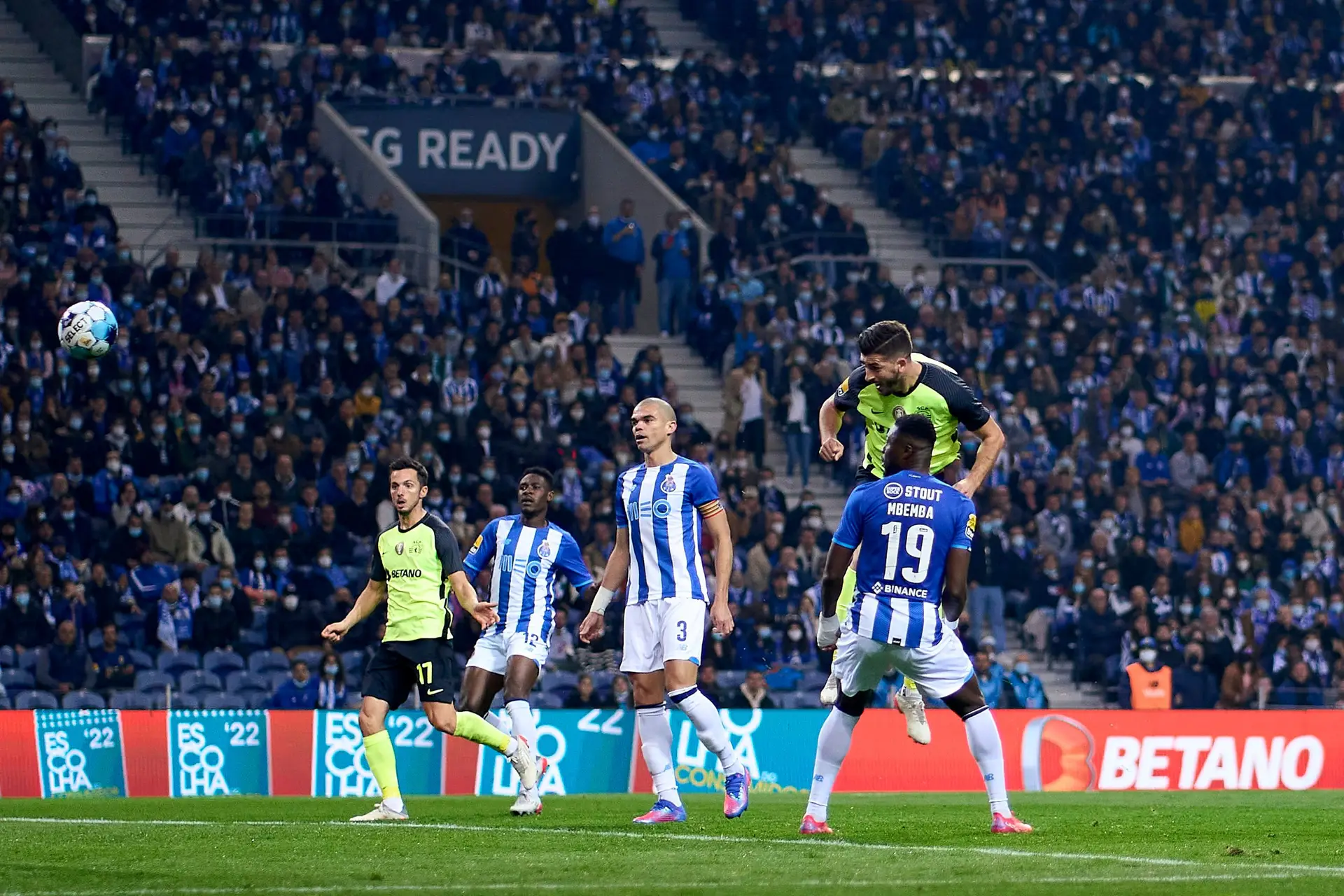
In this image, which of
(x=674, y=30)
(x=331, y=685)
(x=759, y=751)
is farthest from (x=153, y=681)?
(x=674, y=30)

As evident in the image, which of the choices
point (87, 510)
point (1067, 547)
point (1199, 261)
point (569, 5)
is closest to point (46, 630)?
point (87, 510)

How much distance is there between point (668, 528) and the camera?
1171 cm

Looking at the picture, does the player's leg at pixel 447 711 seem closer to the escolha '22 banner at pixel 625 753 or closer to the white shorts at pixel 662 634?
the white shorts at pixel 662 634

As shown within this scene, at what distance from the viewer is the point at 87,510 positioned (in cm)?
2302

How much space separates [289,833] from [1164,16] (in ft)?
99.0

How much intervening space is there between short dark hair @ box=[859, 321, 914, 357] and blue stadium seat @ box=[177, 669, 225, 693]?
38.2ft

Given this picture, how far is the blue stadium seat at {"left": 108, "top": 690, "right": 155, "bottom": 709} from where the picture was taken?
2045cm

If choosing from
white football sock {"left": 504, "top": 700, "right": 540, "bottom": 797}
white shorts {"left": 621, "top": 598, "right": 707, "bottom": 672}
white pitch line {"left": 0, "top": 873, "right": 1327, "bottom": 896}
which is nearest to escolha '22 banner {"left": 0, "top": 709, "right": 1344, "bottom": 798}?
white football sock {"left": 504, "top": 700, "right": 540, "bottom": 797}

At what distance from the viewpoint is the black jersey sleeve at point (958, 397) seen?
11641mm

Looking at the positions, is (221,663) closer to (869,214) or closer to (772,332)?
(772,332)

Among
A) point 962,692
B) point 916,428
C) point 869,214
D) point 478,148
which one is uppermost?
point 478,148

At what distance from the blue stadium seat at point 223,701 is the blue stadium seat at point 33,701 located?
1.51 metres

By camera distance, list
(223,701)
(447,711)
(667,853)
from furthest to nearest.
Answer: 1. (223,701)
2. (447,711)
3. (667,853)

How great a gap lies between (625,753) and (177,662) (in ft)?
16.3
